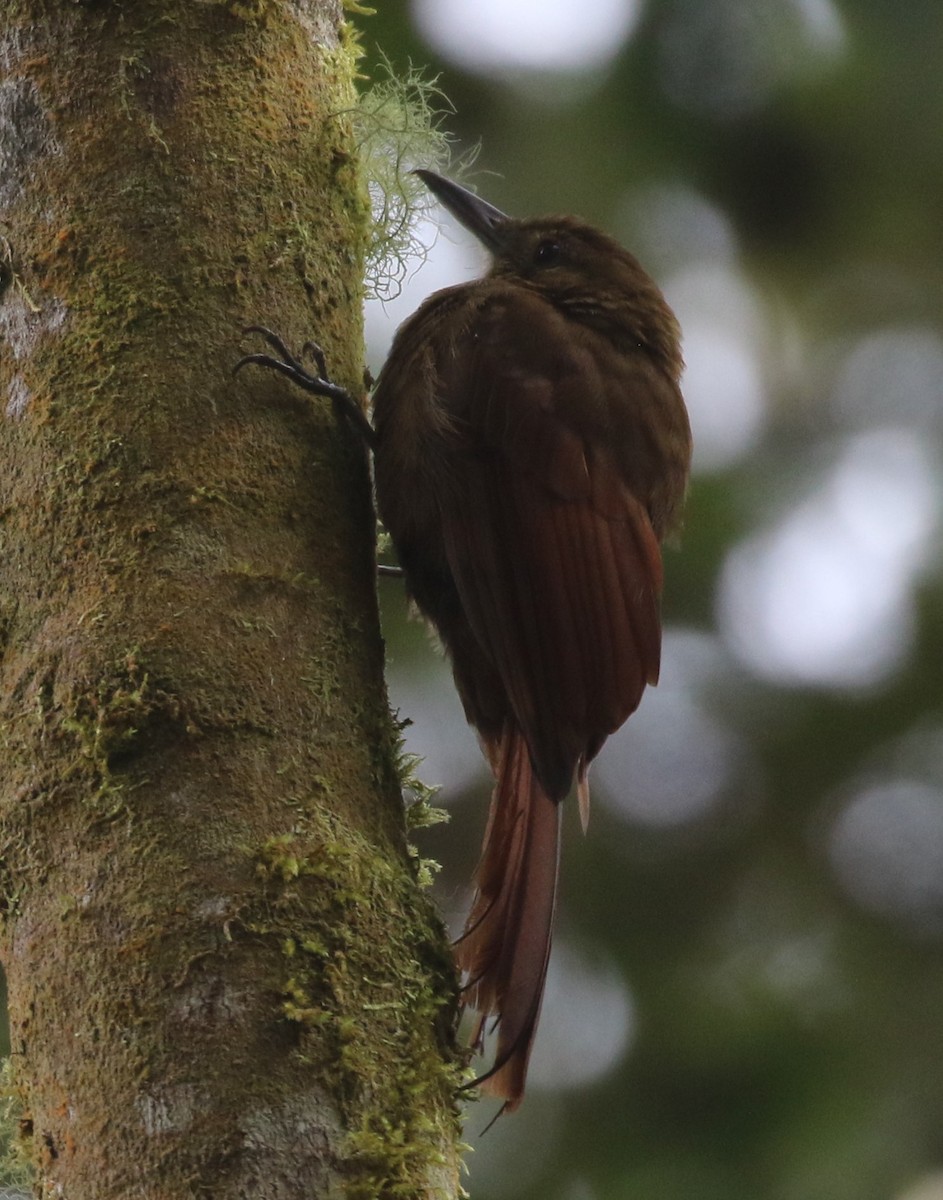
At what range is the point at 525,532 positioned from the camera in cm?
262

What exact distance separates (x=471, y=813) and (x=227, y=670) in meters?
2.44

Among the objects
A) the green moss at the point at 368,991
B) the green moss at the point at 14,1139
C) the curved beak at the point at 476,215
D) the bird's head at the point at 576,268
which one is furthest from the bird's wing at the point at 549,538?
the green moss at the point at 14,1139

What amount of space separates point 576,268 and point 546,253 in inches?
3.8

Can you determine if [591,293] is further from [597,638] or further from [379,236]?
[597,638]

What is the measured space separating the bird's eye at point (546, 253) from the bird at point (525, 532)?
240mm

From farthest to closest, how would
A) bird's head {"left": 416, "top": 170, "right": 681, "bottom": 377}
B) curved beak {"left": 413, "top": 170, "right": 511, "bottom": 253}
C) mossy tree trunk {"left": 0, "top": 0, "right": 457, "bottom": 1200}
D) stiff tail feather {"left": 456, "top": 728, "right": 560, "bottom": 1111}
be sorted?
1. curved beak {"left": 413, "top": 170, "right": 511, "bottom": 253}
2. bird's head {"left": 416, "top": 170, "right": 681, "bottom": 377}
3. stiff tail feather {"left": 456, "top": 728, "right": 560, "bottom": 1111}
4. mossy tree trunk {"left": 0, "top": 0, "right": 457, "bottom": 1200}

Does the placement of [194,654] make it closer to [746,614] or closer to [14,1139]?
[14,1139]

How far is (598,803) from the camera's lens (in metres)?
4.31

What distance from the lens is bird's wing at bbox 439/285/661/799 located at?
2.55 meters

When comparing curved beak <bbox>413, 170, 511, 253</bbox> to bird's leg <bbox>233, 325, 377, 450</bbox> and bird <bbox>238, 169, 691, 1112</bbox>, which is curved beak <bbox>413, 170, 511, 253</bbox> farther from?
bird's leg <bbox>233, 325, 377, 450</bbox>

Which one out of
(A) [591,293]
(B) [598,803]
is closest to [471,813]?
(B) [598,803]

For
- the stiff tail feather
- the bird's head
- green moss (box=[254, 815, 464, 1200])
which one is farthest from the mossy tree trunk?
the bird's head

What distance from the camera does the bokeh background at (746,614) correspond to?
12.6 ft

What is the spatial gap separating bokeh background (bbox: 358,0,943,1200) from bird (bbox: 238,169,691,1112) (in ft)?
3.57
